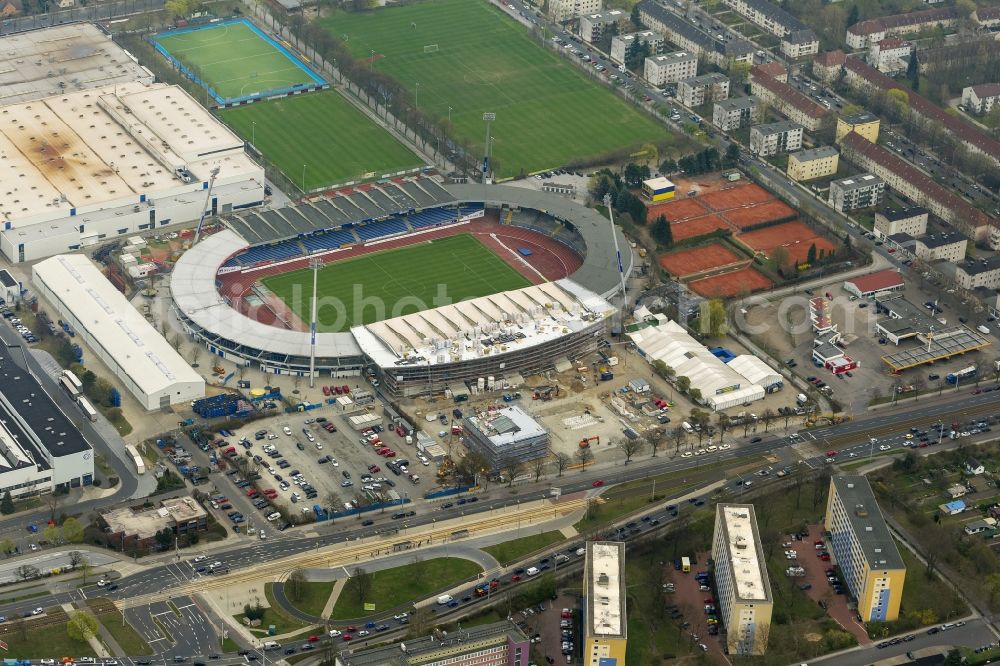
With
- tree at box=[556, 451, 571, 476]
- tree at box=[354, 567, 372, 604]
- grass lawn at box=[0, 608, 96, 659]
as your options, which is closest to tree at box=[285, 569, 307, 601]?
tree at box=[354, 567, 372, 604]

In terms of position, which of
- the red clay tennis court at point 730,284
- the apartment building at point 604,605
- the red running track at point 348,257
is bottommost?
the red running track at point 348,257

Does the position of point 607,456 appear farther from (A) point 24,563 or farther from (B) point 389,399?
(A) point 24,563

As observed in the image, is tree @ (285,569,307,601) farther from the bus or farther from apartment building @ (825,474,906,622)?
apartment building @ (825,474,906,622)

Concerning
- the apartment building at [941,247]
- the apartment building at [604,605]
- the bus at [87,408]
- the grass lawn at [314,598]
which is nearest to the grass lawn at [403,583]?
the grass lawn at [314,598]

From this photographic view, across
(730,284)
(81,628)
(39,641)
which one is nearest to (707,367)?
(730,284)

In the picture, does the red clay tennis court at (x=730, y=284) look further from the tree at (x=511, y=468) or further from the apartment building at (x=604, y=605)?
the apartment building at (x=604, y=605)

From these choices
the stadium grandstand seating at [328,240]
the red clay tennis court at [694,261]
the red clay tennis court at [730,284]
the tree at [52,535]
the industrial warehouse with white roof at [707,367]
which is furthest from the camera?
the stadium grandstand seating at [328,240]

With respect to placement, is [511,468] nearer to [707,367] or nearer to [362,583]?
[362,583]
